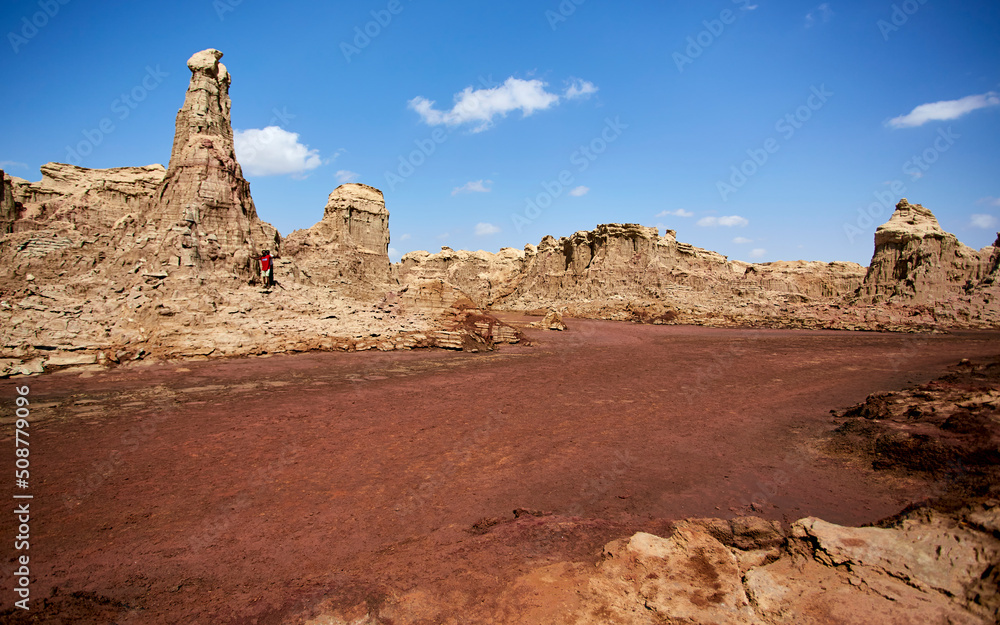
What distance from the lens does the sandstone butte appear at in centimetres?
308

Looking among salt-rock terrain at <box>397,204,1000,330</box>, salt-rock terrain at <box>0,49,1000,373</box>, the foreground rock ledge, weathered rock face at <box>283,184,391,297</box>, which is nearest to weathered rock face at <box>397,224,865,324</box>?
salt-rock terrain at <box>397,204,1000,330</box>

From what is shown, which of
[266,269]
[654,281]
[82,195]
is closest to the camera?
[266,269]

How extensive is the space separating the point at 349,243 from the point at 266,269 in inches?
689

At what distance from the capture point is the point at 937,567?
114 inches

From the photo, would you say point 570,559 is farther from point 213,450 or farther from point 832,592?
point 213,450

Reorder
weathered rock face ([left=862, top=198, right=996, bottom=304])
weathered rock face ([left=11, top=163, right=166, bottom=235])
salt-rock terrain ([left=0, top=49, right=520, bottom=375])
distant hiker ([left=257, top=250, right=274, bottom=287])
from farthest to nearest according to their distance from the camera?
weathered rock face ([left=862, top=198, right=996, bottom=304])
weathered rock face ([left=11, top=163, right=166, bottom=235])
distant hiker ([left=257, top=250, right=274, bottom=287])
salt-rock terrain ([left=0, top=49, right=520, bottom=375])

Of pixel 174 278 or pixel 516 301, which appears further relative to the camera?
pixel 516 301

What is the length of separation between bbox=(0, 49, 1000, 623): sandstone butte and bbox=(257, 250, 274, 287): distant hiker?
0.54 metres

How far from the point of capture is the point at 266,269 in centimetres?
1903

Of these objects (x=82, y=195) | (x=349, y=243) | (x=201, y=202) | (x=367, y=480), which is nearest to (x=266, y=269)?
(x=201, y=202)

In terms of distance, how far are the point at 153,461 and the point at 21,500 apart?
4.39ft

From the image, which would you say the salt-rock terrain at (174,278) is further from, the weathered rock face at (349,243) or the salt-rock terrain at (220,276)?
the weathered rock face at (349,243)

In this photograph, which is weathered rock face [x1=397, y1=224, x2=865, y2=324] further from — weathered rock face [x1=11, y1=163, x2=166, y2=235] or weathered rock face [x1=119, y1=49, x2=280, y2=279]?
weathered rock face [x1=119, y1=49, x2=280, y2=279]

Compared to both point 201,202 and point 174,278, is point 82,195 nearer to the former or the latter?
point 201,202
